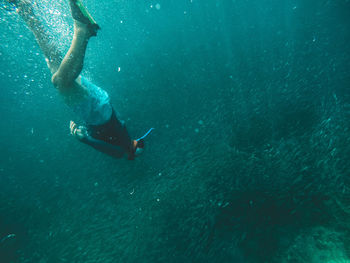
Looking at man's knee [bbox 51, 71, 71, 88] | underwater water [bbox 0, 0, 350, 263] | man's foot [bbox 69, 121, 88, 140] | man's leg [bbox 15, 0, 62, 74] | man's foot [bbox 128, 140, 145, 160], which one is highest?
man's leg [bbox 15, 0, 62, 74]

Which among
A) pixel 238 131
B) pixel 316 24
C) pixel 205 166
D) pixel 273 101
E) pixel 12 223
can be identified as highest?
pixel 316 24

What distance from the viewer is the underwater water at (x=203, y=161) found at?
8.92ft

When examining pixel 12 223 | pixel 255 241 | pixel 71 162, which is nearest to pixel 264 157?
pixel 255 241

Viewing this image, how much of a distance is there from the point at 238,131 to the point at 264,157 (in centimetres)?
86

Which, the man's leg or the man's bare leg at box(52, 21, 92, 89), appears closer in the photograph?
the man's bare leg at box(52, 21, 92, 89)

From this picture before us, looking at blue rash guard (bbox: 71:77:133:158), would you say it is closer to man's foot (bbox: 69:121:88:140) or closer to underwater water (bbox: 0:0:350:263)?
man's foot (bbox: 69:121:88:140)

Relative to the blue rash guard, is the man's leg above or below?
above

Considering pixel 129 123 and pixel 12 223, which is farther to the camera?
pixel 129 123

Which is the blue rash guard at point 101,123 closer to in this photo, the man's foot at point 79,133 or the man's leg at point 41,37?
the man's foot at point 79,133

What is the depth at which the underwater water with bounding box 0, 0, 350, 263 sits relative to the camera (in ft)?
8.92

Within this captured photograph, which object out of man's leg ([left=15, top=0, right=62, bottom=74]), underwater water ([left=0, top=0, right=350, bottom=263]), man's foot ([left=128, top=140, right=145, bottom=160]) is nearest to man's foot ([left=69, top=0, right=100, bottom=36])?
man's leg ([left=15, top=0, right=62, bottom=74])

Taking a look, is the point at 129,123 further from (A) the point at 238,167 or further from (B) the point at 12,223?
(B) the point at 12,223

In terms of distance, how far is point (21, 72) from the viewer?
763cm

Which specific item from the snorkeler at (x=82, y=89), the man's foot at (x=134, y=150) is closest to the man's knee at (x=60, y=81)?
the snorkeler at (x=82, y=89)
